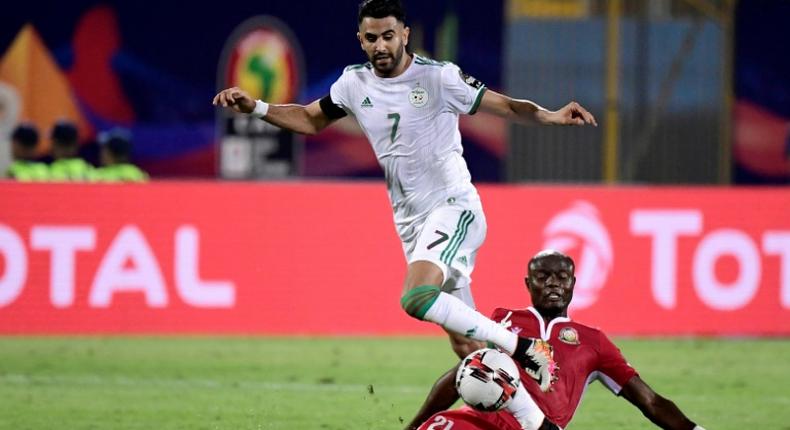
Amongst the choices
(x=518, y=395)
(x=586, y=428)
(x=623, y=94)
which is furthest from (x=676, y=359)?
(x=623, y=94)

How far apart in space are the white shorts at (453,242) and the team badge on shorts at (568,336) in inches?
20.3

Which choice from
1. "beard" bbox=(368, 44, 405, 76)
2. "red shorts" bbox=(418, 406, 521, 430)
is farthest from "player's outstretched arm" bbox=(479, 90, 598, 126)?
"red shorts" bbox=(418, 406, 521, 430)

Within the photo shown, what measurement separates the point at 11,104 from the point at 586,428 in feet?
46.7

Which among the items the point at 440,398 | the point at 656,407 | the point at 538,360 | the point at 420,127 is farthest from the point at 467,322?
the point at 420,127

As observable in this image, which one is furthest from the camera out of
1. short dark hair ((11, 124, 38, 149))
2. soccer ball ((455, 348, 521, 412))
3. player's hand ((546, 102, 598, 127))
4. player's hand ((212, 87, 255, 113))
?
short dark hair ((11, 124, 38, 149))

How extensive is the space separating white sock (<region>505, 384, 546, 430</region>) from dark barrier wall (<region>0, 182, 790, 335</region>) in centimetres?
701

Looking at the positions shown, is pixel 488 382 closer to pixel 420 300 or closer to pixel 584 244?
pixel 420 300

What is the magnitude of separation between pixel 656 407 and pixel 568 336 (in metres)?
0.53

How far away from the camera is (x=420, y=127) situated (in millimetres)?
7867

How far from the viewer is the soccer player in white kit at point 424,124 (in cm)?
773

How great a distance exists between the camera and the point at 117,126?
22953mm

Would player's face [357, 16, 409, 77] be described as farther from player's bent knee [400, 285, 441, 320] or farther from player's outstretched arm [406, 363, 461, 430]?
player's outstretched arm [406, 363, 461, 430]

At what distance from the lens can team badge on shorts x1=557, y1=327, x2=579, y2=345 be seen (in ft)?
24.3

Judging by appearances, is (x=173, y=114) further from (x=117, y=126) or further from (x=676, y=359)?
(x=676, y=359)
